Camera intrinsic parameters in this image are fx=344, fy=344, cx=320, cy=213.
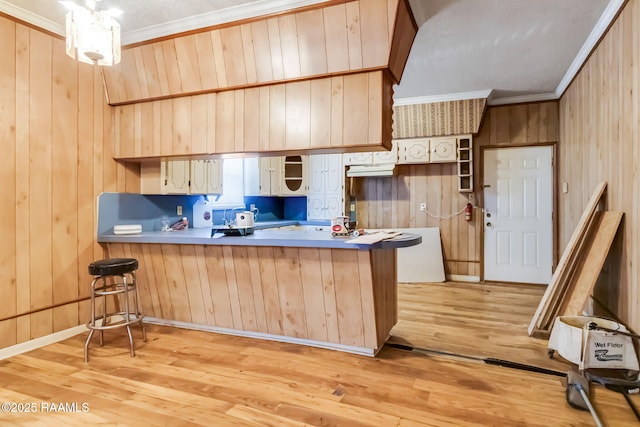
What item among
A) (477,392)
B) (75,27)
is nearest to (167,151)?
(75,27)

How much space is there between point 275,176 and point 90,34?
3.45 meters

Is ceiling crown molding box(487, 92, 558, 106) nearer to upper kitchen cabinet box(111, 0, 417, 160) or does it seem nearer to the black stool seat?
upper kitchen cabinet box(111, 0, 417, 160)

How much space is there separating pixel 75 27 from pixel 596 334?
357 cm

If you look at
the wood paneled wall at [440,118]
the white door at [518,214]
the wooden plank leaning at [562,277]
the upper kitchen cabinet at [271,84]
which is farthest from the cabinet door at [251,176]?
the wooden plank leaning at [562,277]

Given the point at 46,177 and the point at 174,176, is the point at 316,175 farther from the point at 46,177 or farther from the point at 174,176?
the point at 46,177

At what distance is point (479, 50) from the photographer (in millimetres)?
3373

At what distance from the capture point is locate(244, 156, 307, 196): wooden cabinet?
16.6 feet

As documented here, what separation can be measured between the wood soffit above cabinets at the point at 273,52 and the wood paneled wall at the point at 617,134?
156cm

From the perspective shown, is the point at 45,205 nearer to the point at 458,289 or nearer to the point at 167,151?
the point at 167,151

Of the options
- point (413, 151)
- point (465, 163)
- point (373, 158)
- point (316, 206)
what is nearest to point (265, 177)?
point (316, 206)

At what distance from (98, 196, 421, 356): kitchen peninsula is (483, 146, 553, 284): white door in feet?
9.23

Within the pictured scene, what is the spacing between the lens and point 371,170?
17.1 feet

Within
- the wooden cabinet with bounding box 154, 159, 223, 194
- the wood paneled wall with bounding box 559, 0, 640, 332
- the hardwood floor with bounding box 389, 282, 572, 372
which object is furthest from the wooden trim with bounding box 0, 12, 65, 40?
the wood paneled wall with bounding box 559, 0, 640, 332

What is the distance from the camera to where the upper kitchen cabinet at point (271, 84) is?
2.36m
